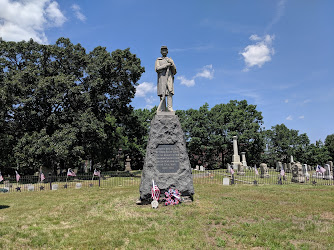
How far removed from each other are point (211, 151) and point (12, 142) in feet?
101

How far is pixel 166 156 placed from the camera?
9328 mm

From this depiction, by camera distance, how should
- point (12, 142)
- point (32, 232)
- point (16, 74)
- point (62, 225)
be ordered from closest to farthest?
1. point (32, 232)
2. point (62, 225)
3. point (16, 74)
4. point (12, 142)

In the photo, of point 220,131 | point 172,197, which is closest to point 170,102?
point 172,197

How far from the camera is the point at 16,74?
20.9 m

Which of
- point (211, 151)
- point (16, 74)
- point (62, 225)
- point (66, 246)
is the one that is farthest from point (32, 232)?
point (211, 151)

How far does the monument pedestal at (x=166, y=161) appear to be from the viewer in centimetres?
889

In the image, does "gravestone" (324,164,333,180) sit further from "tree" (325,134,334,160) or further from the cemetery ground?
"tree" (325,134,334,160)

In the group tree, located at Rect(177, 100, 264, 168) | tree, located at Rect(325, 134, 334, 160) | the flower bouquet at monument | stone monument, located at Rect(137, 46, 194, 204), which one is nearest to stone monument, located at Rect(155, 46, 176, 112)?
stone monument, located at Rect(137, 46, 194, 204)

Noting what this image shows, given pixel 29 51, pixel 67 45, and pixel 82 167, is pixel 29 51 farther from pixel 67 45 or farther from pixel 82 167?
pixel 82 167

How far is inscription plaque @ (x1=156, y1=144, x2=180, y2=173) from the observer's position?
918 cm

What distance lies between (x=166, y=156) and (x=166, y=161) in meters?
0.21

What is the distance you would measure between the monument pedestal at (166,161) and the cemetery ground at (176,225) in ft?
2.41

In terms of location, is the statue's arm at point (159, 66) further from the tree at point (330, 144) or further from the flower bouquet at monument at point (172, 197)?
the tree at point (330, 144)

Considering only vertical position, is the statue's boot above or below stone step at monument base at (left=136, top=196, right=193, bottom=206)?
above
